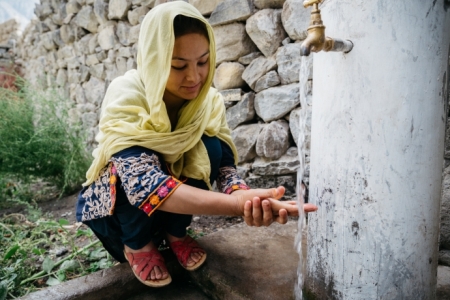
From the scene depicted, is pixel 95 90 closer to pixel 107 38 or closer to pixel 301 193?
pixel 107 38

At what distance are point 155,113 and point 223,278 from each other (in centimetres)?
65

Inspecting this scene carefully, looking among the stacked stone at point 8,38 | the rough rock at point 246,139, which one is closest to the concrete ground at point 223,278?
the rough rock at point 246,139

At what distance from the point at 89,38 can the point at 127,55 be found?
0.94 meters

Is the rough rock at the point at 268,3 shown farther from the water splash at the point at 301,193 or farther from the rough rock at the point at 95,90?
the rough rock at the point at 95,90

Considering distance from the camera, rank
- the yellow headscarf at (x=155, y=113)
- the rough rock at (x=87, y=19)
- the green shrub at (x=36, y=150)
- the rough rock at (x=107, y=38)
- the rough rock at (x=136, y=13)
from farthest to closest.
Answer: the rough rock at (x=87, y=19) → the rough rock at (x=107, y=38) → the rough rock at (x=136, y=13) → the green shrub at (x=36, y=150) → the yellow headscarf at (x=155, y=113)

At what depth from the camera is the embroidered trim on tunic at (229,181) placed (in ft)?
4.53

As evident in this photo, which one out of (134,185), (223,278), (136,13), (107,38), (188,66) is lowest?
(223,278)

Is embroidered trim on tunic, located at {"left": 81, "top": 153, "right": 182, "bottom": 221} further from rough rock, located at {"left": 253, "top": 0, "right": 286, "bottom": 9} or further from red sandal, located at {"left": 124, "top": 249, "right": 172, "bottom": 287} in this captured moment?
rough rock, located at {"left": 253, "top": 0, "right": 286, "bottom": 9}

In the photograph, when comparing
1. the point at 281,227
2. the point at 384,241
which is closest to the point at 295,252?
the point at 281,227

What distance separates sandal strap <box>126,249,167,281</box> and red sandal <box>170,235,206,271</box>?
0.07 metres

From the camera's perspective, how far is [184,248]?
4.59ft

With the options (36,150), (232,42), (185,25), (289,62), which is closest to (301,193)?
(185,25)

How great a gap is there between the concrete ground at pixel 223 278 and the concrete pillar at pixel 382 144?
0.29 metres

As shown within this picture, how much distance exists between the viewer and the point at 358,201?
2.97ft
